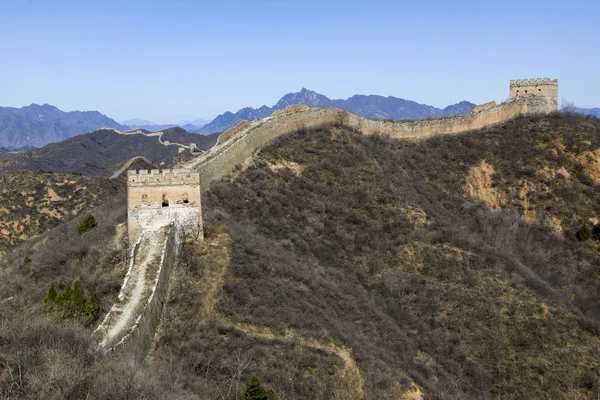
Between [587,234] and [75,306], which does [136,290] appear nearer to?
[75,306]

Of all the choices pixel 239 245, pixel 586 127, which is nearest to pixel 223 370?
pixel 239 245

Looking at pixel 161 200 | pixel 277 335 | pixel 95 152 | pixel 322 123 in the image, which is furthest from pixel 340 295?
pixel 95 152

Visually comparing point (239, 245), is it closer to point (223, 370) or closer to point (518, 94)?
point (223, 370)

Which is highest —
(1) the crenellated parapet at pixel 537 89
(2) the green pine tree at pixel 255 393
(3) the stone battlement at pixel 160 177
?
(1) the crenellated parapet at pixel 537 89

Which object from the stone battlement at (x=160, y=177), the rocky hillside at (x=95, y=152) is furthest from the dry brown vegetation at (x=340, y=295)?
the rocky hillside at (x=95, y=152)

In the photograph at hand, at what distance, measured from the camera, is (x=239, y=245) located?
1936cm

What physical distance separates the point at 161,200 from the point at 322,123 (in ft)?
64.9

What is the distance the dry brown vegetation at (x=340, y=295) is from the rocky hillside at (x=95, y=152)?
96.6 m

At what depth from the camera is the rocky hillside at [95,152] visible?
127 metres

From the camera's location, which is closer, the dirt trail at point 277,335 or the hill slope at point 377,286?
the dirt trail at point 277,335

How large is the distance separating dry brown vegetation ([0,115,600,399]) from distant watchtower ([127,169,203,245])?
99 cm

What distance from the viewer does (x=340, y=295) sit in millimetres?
19875

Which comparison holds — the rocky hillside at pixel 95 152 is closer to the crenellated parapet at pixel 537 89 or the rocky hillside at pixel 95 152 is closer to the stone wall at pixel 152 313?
the crenellated parapet at pixel 537 89

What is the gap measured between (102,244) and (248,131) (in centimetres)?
1431
